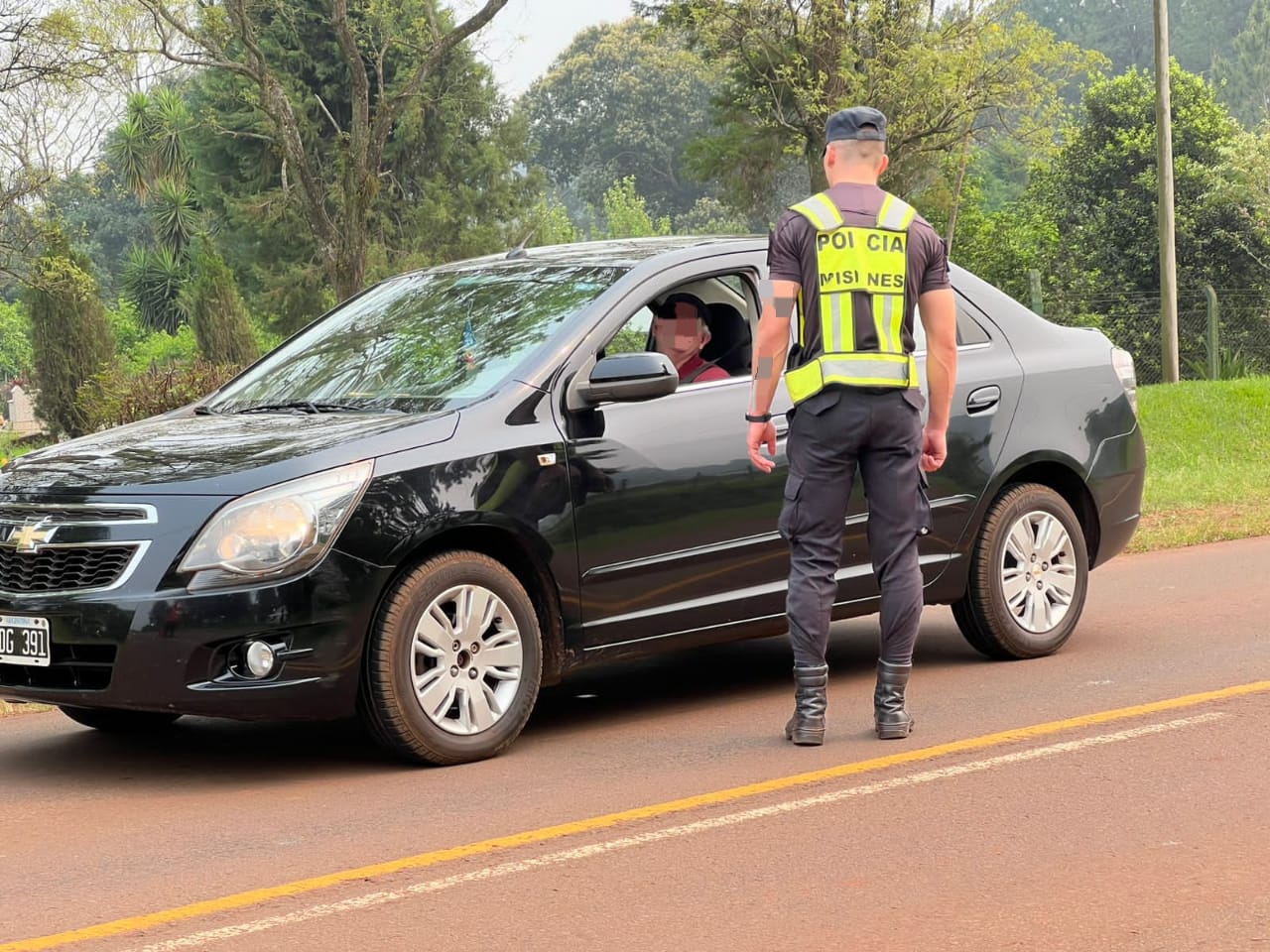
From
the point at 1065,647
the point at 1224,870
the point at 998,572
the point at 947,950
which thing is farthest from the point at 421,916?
the point at 1065,647

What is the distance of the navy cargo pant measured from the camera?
6.29 metres

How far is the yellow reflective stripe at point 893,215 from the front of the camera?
6.26 meters

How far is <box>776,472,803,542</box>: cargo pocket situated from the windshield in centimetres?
104

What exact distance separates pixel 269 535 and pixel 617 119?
92521 millimetres

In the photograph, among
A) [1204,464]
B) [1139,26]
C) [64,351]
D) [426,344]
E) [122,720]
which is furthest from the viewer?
[1139,26]

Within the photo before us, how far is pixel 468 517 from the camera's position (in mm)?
6238

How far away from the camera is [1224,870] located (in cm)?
489

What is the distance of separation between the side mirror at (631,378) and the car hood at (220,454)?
520 mm

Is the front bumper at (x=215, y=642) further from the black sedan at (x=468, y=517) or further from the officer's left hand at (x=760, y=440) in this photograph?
the officer's left hand at (x=760, y=440)

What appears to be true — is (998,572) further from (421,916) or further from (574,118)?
(574,118)

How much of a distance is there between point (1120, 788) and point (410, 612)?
2223 mm

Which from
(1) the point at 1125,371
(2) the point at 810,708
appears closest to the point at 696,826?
(2) the point at 810,708

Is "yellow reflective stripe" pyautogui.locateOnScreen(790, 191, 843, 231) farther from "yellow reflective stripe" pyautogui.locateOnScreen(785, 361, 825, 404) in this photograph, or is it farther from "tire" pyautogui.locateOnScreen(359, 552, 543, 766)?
"tire" pyautogui.locateOnScreen(359, 552, 543, 766)

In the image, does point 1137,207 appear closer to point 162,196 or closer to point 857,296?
point 857,296
